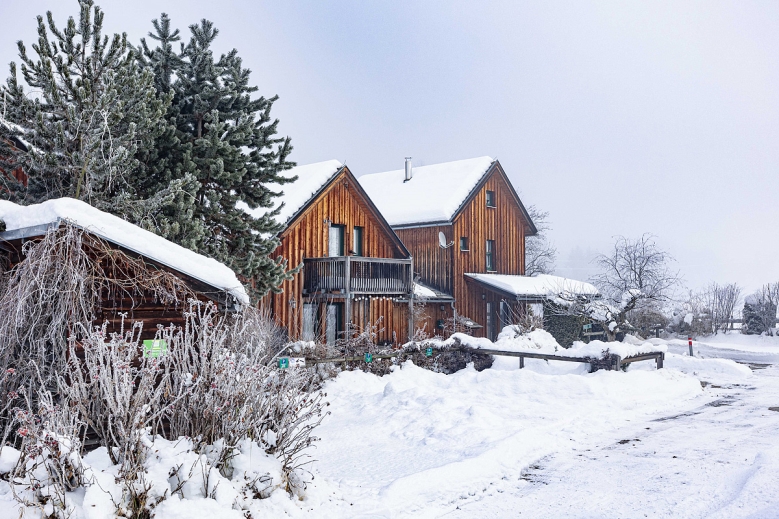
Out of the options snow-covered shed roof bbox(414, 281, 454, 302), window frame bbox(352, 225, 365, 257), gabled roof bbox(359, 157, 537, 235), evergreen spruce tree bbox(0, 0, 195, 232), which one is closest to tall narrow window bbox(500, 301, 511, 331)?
snow-covered shed roof bbox(414, 281, 454, 302)

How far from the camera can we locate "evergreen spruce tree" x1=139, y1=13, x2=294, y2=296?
16.1 metres

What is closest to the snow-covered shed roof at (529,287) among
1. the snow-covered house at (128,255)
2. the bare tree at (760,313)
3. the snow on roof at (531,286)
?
the snow on roof at (531,286)

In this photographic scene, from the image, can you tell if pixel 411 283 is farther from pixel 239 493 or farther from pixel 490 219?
pixel 239 493

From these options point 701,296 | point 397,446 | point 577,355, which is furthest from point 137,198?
point 701,296

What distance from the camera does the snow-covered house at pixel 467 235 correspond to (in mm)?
30375

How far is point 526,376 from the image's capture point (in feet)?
51.8

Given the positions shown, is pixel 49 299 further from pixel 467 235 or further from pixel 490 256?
pixel 490 256

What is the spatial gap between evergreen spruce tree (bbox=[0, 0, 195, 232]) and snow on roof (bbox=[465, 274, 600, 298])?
18.1 metres

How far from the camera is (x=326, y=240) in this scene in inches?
977

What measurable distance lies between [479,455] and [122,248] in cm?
579

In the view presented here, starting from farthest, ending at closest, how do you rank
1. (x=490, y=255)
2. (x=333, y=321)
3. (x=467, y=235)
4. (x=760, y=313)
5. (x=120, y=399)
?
(x=760, y=313) → (x=490, y=255) → (x=467, y=235) → (x=333, y=321) → (x=120, y=399)

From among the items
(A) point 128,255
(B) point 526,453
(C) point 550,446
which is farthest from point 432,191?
(A) point 128,255

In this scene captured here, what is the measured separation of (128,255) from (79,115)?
Result: 626cm

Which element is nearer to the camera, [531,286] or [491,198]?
[531,286]
